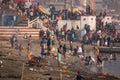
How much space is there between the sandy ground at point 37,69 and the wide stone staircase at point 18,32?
7425mm

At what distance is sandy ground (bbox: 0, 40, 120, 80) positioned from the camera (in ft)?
82.0

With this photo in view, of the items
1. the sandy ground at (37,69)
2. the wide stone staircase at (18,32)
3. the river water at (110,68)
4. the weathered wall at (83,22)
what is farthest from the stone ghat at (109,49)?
the sandy ground at (37,69)

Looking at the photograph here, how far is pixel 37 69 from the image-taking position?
2780cm

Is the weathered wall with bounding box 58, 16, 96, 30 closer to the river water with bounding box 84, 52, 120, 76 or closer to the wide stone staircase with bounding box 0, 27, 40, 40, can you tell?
the wide stone staircase with bounding box 0, 27, 40, 40

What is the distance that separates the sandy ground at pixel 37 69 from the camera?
82.0 feet

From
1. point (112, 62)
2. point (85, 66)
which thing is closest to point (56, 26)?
point (112, 62)

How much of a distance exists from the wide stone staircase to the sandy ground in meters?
7.43

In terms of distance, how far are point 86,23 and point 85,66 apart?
20.2m

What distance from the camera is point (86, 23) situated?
53.7m

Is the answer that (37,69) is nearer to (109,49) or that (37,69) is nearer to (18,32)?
(18,32)

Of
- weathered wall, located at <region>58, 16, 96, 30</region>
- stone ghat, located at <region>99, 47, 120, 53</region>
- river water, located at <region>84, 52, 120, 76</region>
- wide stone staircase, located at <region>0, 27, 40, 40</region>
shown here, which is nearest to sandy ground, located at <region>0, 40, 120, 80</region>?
river water, located at <region>84, 52, 120, 76</region>

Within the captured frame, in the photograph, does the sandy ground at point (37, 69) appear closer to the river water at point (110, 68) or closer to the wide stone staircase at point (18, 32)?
the river water at point (110, 68)

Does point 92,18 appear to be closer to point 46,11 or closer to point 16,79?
point 46,11

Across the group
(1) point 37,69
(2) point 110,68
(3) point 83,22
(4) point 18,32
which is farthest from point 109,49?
(1) point 37,69
